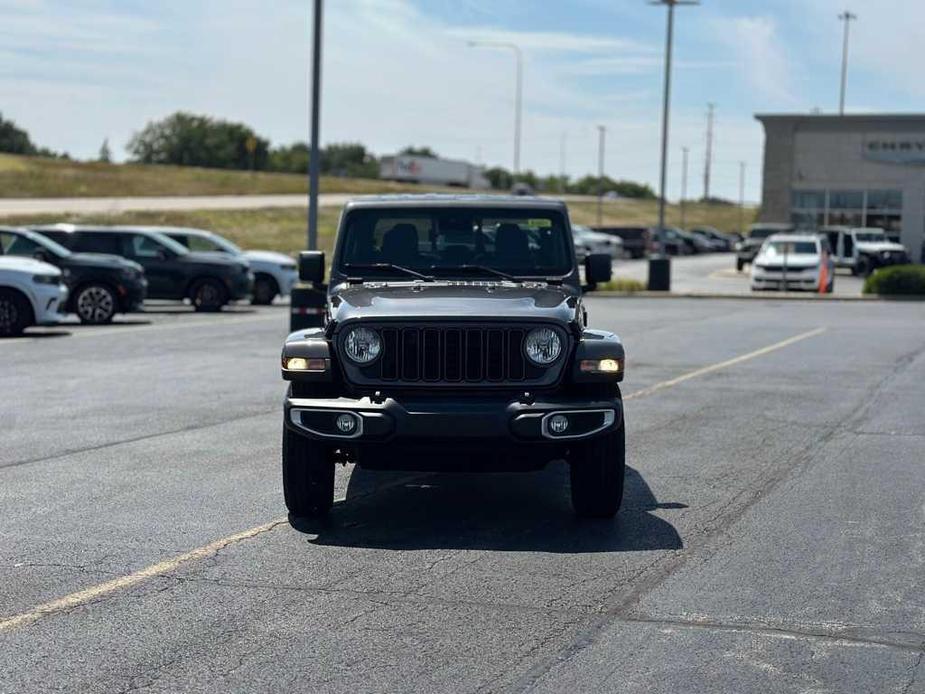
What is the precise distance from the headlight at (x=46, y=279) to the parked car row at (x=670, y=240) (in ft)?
117

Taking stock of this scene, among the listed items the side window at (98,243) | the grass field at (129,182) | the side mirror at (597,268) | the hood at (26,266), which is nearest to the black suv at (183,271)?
the side window at (98,243)

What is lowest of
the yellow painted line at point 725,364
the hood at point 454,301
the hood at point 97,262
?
the yellow painted line at point 725,364

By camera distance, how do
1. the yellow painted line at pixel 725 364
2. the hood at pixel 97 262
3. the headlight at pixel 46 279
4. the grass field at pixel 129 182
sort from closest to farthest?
the yellow painted line at pixel 725 364 → the headlight at pixel 46 279 → the hood at pixel 97 262 → the grass field at pixel 129 182

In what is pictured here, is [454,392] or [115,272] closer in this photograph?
[454,392]

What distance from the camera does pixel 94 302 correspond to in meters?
25.2

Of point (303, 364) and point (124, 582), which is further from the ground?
point (303, 364)

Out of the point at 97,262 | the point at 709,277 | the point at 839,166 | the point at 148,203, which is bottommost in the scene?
the point at 709,277

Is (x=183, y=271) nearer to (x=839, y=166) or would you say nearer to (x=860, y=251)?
(x=860, y=251)

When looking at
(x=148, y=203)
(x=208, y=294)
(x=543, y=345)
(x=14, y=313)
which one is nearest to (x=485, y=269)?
(x=543, y=345)

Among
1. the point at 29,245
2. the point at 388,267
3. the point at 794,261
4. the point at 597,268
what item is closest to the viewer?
the point at 388,267

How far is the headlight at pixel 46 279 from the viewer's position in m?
21.8

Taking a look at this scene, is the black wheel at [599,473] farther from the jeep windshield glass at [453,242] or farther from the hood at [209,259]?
the hood at [209,259]

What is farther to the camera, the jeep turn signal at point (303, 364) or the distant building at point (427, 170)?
the distant building at point (427, 170)

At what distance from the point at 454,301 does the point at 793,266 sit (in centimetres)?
3433
